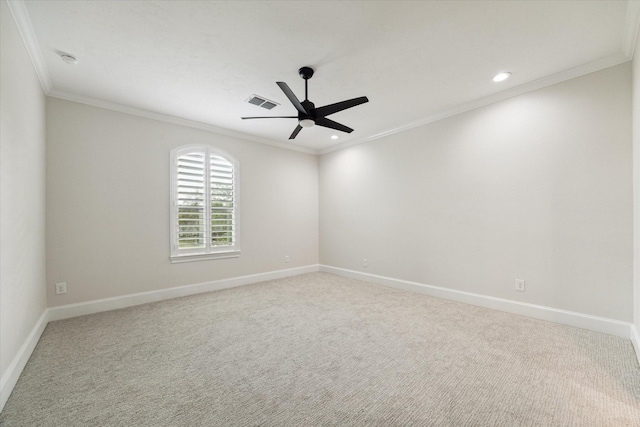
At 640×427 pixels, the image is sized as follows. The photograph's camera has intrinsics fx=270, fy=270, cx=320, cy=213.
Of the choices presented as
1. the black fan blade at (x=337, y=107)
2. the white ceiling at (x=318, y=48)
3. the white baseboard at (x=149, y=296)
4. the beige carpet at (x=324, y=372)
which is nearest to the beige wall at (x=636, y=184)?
the white ceiling at (x=318, y=48)

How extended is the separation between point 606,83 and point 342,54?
2685 mm

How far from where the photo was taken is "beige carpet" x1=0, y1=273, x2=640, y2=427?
5.32 feet

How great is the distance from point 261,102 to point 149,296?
Result: 3.15 m

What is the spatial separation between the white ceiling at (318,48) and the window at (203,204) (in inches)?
37.1

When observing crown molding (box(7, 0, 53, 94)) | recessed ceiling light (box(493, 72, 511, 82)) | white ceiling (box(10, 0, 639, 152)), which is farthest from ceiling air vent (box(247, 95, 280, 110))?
recessed ceiling light (box(493, 72, 511, 82))

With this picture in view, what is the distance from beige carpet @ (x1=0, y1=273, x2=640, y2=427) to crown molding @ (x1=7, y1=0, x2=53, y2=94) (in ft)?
8.82

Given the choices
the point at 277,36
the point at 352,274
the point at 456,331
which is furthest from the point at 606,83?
the point at 352,274

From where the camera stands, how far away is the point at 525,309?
3197mm

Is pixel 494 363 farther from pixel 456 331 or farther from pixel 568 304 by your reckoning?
pixel 568 304

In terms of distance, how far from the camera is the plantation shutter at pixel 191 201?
420cm

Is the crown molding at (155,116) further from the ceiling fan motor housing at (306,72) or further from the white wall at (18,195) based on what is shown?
the ceiling fan motor housing at (306,72)

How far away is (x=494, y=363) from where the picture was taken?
2.18m

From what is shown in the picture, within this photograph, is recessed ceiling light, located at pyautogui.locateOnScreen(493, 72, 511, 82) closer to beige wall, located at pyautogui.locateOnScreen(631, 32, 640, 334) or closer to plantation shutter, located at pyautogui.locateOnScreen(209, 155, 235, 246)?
beige wall, located at pyautogui.locateOnScreen(631, 32, 640, 334)

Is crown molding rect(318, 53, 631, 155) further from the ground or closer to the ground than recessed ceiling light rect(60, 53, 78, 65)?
closer to the ground
